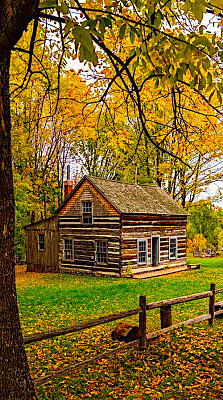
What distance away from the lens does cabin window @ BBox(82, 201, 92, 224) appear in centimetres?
2633

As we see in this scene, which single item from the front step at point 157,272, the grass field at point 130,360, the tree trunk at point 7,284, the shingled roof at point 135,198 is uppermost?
the shingled roof at point 135,198

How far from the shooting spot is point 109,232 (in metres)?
24.9

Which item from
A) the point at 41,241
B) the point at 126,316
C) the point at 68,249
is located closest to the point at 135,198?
the point at 68,249

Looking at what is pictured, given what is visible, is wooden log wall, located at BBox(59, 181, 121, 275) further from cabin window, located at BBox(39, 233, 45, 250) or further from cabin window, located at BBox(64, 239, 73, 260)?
cabin window, located at BBox(39, 233, 45, 250)

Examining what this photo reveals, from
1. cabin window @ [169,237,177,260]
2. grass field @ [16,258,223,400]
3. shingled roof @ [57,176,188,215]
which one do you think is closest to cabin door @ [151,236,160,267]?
cabin window @ [169,237,177,260]

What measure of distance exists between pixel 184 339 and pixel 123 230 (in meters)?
15.6

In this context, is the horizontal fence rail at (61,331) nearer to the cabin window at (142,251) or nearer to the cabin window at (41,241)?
the cabin window at (142,251)

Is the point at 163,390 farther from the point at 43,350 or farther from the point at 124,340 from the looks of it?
the point at 43,350

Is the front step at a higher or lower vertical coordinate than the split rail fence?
lower

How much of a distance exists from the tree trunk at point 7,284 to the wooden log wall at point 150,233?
63.8ft

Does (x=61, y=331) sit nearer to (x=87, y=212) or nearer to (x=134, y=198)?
(x=87, y=212)

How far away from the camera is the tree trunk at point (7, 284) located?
475 centimetres

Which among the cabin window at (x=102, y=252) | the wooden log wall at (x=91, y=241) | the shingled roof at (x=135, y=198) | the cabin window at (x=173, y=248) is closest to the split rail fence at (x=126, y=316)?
the wooden log wall at (x=91, y=241)

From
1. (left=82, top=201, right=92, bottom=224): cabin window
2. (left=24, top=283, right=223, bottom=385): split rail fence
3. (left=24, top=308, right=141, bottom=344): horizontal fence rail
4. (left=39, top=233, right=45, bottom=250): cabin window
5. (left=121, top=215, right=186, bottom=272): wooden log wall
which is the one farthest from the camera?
(left=39, top=233, right=45, bottom=250): cabin window
